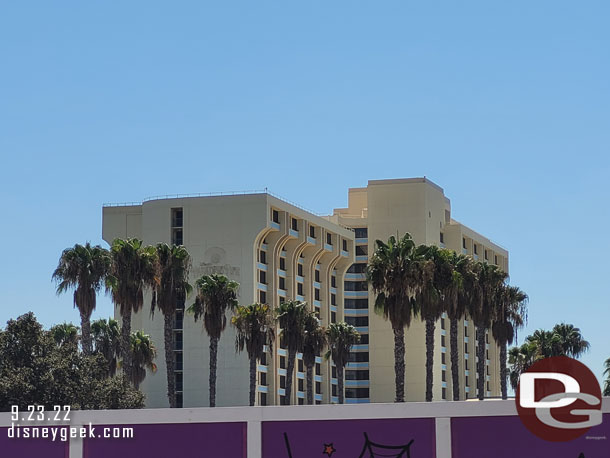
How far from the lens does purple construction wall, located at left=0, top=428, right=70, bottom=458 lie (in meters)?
43.1

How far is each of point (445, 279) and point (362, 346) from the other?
2258 inches

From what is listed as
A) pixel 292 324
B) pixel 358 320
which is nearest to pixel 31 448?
pixel 292 324

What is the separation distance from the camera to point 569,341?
120 meters

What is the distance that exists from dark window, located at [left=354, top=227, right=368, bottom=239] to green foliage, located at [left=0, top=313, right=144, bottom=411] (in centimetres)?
6139

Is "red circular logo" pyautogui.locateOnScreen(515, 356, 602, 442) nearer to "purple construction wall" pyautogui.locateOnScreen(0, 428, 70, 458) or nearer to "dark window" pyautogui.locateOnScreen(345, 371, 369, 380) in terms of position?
"purple construction wall" pyautogui.locateOnScreen(0, 428, 70, 458)

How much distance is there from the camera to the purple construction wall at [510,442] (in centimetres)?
3834

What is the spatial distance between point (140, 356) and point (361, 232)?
4658 centimetres

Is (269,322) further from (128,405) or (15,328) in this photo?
(15,328)

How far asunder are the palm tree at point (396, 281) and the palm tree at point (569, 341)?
147ft

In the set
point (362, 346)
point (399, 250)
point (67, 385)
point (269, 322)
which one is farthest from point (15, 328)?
point (362, 346)

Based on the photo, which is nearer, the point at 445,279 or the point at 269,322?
the point at 445,279

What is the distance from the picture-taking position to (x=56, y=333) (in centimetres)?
11131

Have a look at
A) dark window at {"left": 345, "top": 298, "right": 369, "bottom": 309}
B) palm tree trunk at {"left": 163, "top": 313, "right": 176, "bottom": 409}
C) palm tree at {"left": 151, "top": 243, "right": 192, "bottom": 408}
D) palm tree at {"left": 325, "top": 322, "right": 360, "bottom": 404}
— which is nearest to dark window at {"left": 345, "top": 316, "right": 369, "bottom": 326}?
dark window at {"left": 345, "top": 298, "right": 369, "bottom": 309}

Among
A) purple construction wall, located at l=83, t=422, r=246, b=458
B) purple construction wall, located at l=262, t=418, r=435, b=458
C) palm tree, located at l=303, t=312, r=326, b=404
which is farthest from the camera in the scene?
palm tree, located at l=303, t=312, r=326, b=404
